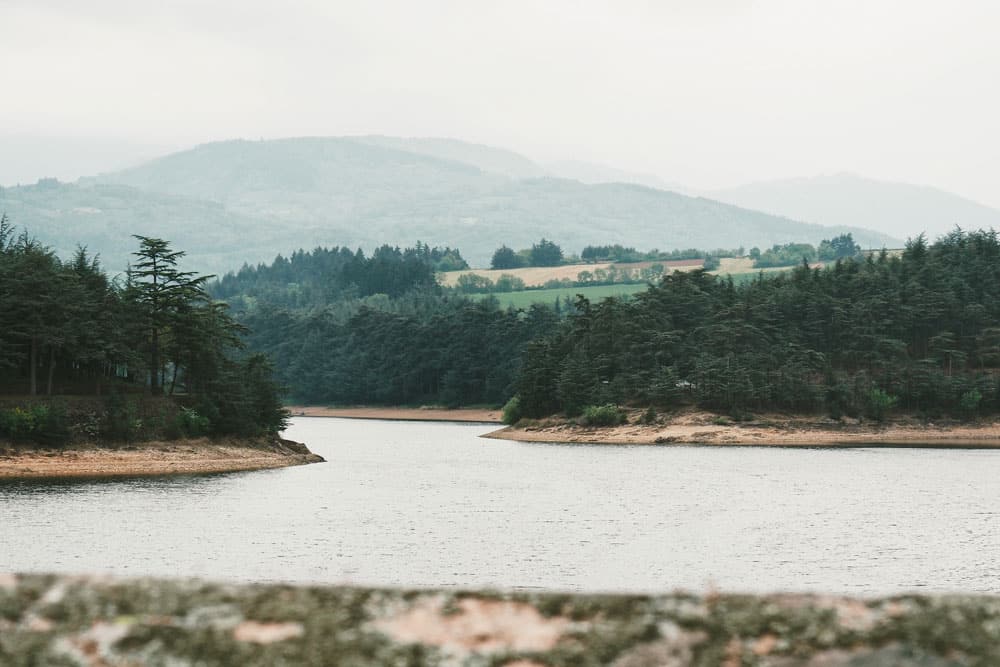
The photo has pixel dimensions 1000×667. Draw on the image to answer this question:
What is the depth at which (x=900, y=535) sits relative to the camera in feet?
187

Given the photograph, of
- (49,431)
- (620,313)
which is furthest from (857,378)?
(49,431)

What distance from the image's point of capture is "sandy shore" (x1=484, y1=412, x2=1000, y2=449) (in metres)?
146

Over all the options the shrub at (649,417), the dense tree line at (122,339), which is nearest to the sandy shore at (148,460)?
the dense tree line at (122,339)

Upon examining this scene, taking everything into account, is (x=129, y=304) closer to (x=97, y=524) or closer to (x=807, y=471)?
(x=97, y=524)

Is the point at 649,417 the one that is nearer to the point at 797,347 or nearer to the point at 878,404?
the point at 797,347

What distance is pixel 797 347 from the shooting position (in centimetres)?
16650

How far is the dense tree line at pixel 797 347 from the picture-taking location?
15788cm

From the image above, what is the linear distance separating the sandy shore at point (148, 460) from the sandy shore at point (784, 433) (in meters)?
54.5

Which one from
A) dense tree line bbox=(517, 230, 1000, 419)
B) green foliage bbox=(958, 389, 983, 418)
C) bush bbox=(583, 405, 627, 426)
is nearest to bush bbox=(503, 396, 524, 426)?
dense tree line bbox=(517, 230, 1000, 419)

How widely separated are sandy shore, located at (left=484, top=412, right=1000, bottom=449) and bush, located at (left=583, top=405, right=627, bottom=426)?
1.25m

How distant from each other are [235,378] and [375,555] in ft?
213

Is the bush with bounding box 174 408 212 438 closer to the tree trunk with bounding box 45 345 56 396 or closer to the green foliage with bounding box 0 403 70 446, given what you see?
the tree trunk with bounding box 45 345 56 396

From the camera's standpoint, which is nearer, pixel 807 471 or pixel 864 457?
pixel 807 471

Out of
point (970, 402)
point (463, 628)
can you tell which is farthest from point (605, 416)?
point (463, 628)
